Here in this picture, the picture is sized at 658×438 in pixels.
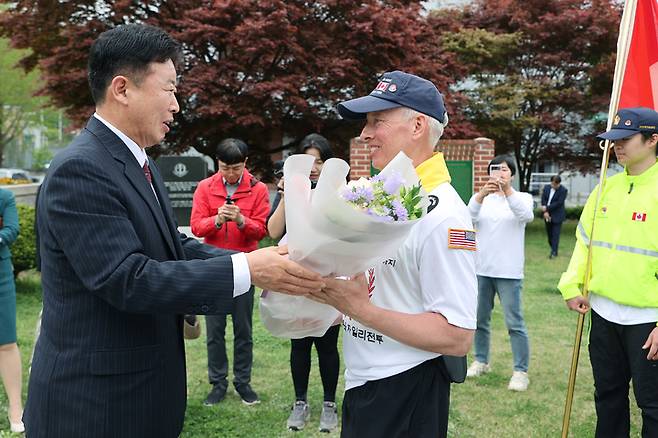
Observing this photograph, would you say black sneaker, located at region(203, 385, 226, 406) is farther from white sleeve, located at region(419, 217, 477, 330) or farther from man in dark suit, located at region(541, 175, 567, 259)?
man in dark suit, located at region(541, 175, 567, 259)

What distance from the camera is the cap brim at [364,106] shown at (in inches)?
87.9

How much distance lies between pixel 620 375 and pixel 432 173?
2.30 meters

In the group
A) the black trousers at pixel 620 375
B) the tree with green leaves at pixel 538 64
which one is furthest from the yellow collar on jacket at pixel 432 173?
the tree with green leaves at pixel 538 64

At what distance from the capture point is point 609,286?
3.67m

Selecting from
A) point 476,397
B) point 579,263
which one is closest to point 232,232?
point 476,397

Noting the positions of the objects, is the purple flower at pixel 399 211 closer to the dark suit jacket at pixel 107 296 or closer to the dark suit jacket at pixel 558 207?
the dark suit jacket at pixel 107 296

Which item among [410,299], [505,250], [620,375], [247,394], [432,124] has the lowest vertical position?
[247,394]

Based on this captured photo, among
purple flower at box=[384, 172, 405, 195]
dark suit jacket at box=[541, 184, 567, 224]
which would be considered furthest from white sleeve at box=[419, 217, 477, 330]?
dark suit jacket at box=[541, 184, 567, 224]

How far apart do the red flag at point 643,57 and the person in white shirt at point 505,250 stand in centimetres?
141

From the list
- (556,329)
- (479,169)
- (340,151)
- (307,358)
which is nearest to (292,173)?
(307,358)

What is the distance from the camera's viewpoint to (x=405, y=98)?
7.30ft

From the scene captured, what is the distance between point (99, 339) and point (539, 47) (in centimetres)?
1937

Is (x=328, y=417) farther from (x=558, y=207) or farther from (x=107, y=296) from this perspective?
(x=558, y=207)

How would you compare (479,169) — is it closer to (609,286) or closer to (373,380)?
(609,286)
